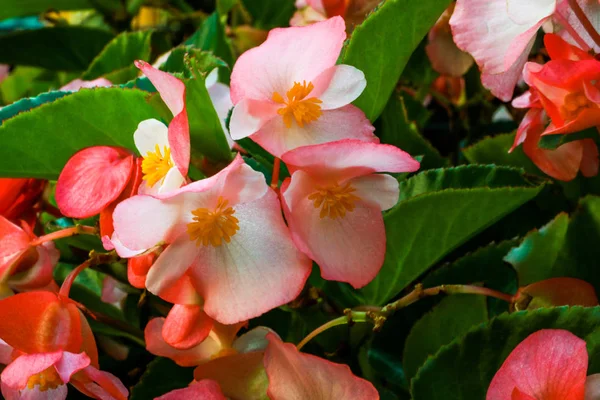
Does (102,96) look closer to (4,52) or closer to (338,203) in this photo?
(338,203)

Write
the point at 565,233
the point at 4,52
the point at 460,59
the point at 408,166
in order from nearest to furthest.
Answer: the point at 408,166
the point at 565,233
the point at 460,59
the point at 4,52

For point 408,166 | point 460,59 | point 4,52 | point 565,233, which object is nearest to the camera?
point 408,166

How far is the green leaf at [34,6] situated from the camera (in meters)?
0.97

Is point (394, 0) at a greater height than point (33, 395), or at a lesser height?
greater

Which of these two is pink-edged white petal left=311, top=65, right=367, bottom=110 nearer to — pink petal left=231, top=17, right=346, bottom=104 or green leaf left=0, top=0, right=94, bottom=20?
pink petal left=231, top=17, right=346, bottom=104

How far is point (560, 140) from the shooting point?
1.37 feet

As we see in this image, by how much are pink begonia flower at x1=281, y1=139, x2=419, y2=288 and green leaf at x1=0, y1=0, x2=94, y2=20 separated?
2.48ft

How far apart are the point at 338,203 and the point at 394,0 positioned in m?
0.12

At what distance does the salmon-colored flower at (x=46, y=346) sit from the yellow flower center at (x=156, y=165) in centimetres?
8

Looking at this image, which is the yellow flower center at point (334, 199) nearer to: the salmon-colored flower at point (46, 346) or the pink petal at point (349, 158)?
the pink petal at point (349, 158)

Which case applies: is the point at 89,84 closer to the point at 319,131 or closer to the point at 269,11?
the point at 319,131

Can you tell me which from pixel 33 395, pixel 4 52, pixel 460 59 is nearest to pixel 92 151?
pixel 33 395

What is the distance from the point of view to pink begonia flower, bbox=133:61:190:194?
329 mm

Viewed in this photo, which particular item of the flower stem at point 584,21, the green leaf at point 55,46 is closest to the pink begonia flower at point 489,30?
the flower stem at point 584,21
